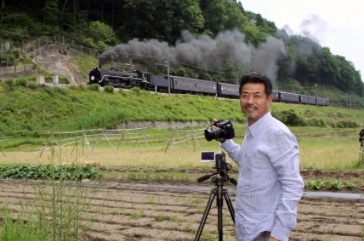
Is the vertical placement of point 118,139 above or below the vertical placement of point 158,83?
below

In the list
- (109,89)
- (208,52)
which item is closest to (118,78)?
(109,89)

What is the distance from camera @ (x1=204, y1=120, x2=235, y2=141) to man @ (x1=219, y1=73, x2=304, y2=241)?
0.29m

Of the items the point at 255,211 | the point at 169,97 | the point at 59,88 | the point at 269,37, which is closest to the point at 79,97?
the point at 59,88

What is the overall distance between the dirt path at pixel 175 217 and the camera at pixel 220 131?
2.23 meters

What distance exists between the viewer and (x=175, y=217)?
7.35 metres

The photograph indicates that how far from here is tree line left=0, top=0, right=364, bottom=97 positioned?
49.6 meters

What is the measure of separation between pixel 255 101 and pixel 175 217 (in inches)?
170

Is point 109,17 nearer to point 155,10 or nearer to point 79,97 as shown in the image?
point 155,10

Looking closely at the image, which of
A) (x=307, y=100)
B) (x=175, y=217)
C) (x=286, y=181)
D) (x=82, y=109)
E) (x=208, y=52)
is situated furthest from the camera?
(x=307, y=100)

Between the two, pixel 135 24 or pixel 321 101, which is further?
pixel 321 101

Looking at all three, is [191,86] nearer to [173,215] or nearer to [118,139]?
[118,139]

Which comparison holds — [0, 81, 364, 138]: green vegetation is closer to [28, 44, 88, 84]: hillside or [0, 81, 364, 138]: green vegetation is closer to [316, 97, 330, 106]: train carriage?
[28, 44, 88, 84]: hillside

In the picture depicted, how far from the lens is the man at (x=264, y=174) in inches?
121

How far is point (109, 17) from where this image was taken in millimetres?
62500
